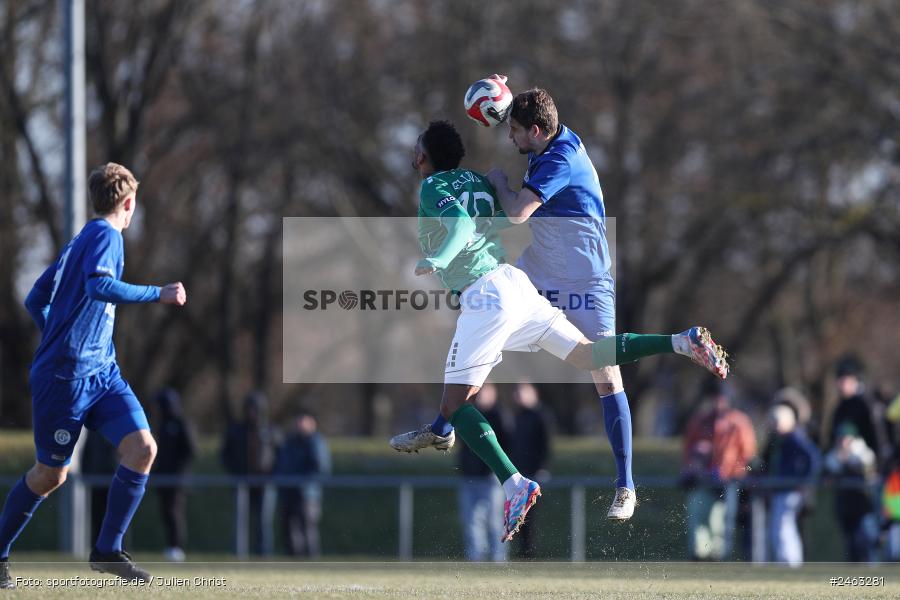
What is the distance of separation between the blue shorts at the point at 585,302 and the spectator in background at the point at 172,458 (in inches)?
332

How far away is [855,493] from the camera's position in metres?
15.0

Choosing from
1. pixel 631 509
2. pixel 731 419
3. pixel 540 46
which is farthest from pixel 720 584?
pixel 540 46

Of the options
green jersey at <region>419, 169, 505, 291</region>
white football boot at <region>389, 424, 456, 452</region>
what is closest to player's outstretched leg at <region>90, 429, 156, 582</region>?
white football boot at <region>389, 424, 456, 452</region>

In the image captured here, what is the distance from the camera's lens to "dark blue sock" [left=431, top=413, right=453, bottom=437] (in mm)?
8597

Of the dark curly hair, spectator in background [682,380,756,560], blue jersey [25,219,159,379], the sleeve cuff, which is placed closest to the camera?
blue jersey [25,219,159,379]

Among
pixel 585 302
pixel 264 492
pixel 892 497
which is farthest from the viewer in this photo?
pixel 264 492

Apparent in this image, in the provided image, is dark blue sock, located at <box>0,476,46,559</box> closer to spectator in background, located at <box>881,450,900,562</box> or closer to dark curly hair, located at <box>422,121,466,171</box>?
dark curly hair, located at <box>422,121,466,171</box>

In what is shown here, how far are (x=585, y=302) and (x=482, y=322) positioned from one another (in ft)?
2.77

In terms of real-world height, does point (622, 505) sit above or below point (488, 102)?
below

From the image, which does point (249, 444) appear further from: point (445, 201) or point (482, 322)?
point (445, 201)

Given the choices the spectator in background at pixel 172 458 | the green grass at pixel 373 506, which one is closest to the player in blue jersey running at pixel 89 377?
the green grass at pixel 373 506

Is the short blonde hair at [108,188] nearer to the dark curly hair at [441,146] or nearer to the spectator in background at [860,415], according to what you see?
the dark curly hair at [441,146]

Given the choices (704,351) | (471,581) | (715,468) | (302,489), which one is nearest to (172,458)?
(302,489)

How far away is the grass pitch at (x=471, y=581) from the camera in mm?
8062
